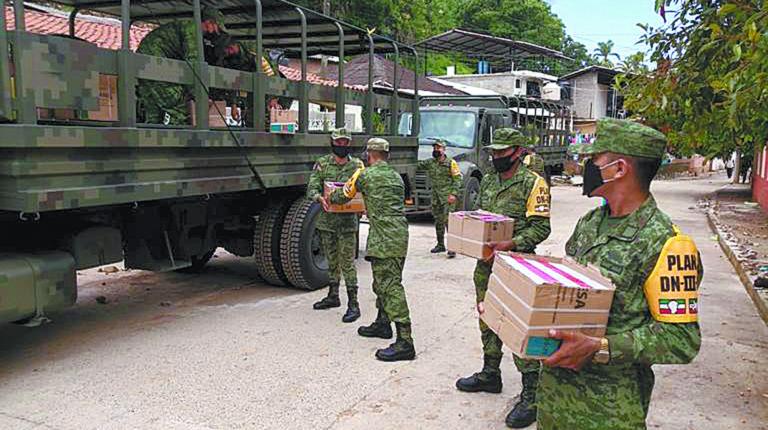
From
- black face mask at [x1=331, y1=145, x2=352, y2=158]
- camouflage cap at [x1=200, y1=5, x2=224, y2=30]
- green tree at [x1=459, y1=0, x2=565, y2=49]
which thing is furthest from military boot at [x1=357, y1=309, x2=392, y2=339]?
green tree at [x1=459, y1=0, x2=565, y2=49]

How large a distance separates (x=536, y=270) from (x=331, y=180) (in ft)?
12.5

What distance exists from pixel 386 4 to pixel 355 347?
74.1 feet

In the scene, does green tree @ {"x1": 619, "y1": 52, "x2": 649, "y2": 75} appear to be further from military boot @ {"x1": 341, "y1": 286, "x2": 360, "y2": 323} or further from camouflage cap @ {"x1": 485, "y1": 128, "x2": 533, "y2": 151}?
military boot @ {"x1": 341, "y1": 286, "x2": 360, "y2": 323}

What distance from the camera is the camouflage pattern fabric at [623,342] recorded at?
194cm

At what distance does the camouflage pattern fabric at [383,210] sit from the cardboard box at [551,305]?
102 inches

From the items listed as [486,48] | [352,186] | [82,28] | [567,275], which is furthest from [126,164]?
[486,48]

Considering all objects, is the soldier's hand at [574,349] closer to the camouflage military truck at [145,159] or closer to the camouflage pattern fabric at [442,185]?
the camouflage military truck at [145,159]

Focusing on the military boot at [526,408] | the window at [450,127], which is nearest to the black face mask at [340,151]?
the military boot at [526,408]

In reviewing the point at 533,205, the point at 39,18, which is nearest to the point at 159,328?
the point at 533,205

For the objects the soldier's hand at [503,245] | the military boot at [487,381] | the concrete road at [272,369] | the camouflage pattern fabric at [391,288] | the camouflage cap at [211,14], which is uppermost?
the camouflage cap at [211,14]

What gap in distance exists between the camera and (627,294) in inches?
80.4

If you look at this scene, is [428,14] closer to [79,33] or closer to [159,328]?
[79,33]

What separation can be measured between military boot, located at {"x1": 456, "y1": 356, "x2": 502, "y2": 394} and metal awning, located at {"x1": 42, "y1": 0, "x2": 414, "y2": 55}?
3486mm

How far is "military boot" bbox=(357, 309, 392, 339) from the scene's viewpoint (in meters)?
5.19
